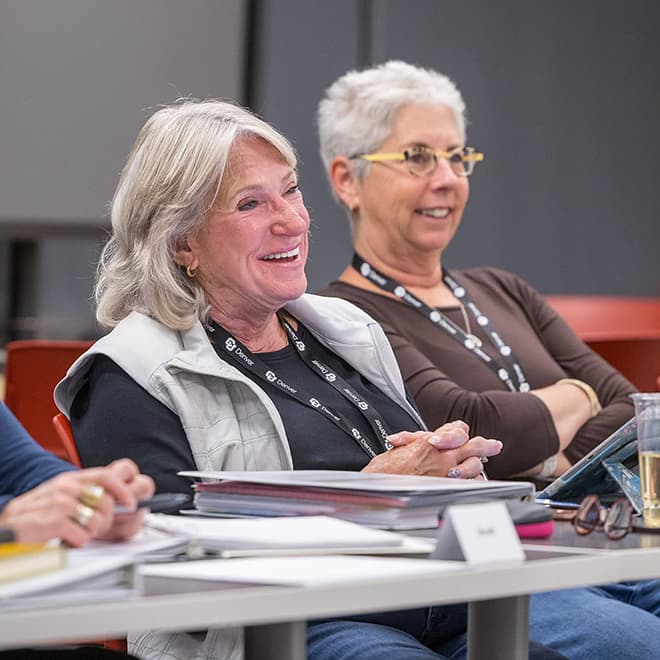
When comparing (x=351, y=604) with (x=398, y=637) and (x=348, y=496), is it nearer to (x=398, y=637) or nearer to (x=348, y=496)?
(x=348, y=496)

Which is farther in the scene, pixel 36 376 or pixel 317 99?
pixel 317 99

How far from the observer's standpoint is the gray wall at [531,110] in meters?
5.74

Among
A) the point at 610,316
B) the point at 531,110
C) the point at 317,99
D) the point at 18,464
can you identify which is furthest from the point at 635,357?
the point at 531,110

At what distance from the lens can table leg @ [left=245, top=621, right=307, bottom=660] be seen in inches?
48.6

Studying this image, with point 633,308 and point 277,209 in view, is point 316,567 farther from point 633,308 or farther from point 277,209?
point 633,308

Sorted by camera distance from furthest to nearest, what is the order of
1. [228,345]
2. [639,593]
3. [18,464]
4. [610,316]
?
1. [610,316]
2. [639,593]
3. [228,345]
4. [18,464]

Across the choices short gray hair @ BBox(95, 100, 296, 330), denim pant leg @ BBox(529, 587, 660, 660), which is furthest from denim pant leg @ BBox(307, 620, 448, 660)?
short gray hair @ BBox(95, 100, 296, 330)

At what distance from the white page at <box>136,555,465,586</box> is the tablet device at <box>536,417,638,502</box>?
0.46 meters

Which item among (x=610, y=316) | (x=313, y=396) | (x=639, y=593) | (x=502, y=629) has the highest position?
(x=313, y=396)

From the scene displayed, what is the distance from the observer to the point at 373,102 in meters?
3.02

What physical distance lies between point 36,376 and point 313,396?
1090 mm

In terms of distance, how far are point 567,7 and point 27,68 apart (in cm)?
279

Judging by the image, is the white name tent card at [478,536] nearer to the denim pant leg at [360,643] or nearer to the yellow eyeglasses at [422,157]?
the denim pant leg at [360,643]

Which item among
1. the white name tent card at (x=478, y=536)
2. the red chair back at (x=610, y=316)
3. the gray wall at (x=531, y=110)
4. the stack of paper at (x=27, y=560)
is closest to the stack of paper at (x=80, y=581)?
the stack of paper at (x=27, y=560)
